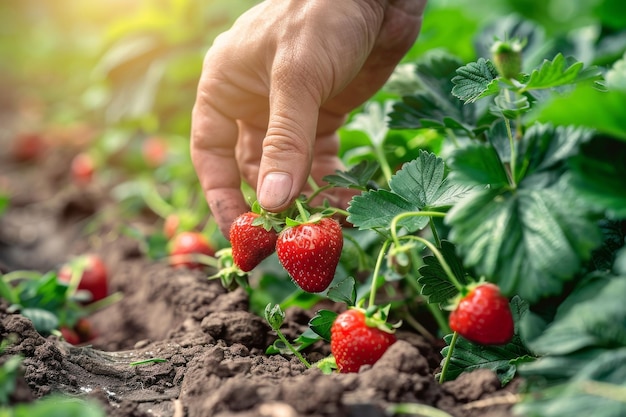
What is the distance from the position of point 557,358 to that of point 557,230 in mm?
185

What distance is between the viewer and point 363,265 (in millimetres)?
1579

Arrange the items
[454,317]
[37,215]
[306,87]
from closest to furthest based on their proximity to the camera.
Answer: [454,317], [306,87], [37,215]

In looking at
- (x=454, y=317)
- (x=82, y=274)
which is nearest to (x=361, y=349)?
(x=454, y=317)

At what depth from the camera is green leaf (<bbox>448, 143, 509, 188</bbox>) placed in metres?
1.04

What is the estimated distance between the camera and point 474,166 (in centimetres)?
105

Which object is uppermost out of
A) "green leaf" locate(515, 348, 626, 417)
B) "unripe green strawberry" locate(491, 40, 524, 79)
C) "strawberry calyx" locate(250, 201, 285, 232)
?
"unripe green strawberry" locate(491, 40, 524, 79)

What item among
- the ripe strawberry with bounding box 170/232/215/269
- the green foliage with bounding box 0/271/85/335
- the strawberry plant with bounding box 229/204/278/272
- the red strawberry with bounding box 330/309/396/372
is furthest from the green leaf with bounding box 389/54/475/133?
the green foliage with bounding box 0/271/85/335

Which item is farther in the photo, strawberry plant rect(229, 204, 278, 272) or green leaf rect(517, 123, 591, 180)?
strawberry plant rect(229, 204, 278, 272)

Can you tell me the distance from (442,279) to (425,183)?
0.61 feet

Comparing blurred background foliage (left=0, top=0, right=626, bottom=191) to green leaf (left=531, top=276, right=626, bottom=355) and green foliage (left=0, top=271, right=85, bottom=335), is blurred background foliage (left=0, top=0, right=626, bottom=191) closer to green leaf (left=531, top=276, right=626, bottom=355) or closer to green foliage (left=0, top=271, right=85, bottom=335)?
green leaf (left=531, top=276, right=626, bottom=355)

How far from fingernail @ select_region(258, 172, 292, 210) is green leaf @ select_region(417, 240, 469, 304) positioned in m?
0.30

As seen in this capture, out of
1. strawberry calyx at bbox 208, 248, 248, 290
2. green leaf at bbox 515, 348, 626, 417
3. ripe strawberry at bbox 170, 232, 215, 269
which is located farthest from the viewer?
ripe strawberry at bbox 170, 232, 215, 269

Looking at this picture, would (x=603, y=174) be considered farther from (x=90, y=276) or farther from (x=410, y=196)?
(x=90, y=276)

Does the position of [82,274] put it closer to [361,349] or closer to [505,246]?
[361,349]
